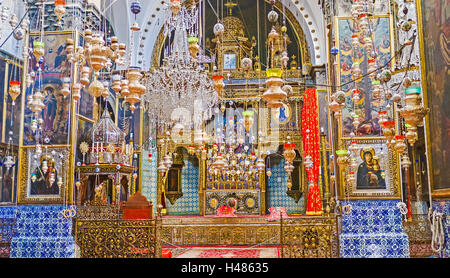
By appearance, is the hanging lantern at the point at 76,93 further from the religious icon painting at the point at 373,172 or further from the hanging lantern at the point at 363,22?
the religious icon painting at the point at 373,172

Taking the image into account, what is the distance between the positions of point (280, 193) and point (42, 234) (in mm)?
8644

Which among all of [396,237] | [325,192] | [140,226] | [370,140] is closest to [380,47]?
[370,140]

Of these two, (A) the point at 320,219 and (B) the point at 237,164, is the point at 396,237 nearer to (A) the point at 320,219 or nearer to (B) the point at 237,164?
(A) the point at 320,219

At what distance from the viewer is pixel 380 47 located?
7398 mm

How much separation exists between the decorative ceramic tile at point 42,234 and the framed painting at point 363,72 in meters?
5.25

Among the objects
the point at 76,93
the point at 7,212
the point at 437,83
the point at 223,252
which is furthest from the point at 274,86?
the point at 7,212

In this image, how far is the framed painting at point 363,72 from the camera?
7.22 m

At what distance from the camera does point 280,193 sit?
14680mm

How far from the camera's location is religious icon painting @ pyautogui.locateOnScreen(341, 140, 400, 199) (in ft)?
23.0

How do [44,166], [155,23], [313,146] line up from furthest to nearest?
[155,23]
[313,146]
[44,166]

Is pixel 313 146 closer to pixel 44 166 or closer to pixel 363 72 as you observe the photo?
pixel 363 72

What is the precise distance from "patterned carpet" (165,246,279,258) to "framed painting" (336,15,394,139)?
3150 millimetres

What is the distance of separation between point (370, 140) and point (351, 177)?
83 cm

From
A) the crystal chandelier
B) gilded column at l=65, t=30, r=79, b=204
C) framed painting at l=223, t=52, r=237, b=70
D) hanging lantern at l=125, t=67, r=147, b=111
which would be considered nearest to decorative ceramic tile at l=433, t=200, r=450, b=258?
hanging lantern at l=125, t=67, r=147, b=111
